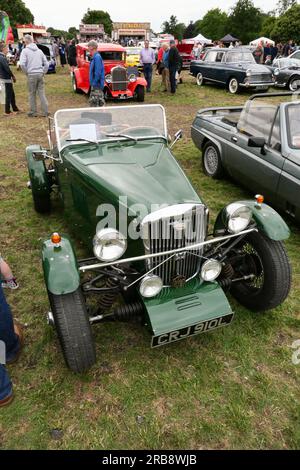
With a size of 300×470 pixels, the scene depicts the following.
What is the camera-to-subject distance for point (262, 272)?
306cm

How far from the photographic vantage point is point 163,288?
110 inches

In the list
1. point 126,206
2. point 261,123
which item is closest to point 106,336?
point 126,206

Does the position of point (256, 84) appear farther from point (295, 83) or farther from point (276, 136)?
point (276, 136)

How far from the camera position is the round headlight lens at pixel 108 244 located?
2416mm

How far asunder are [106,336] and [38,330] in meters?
0.62

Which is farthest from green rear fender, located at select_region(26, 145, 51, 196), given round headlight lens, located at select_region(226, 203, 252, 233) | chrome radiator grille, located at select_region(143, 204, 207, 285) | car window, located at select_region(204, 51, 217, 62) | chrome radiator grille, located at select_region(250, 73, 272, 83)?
car window, located at select_region(204, 51, 217, 62)

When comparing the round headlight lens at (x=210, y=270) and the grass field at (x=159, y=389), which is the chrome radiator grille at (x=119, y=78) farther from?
the round headlight lens at (x=210, y=270)

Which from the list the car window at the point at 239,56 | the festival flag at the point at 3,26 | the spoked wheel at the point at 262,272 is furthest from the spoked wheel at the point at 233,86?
the festival flag at the point at 3,26

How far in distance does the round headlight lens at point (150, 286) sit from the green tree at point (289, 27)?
38620mm

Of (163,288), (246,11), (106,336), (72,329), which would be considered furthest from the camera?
(246,11)

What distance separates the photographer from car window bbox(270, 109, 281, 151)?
451 cm

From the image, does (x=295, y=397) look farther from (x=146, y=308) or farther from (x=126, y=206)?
(x=126, y=206)

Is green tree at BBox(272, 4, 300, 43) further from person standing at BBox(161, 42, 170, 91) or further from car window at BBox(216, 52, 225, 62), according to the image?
person standing at BBox(161, 42, 170, 91)
